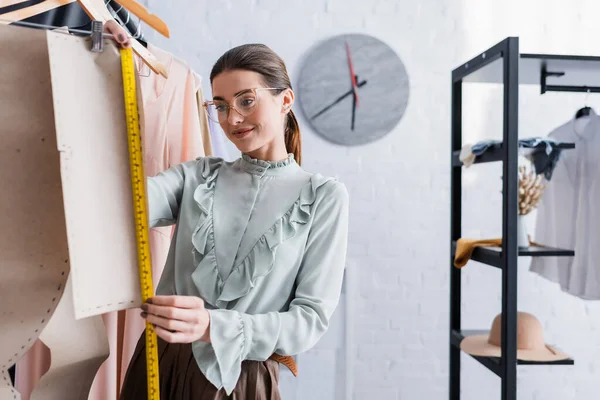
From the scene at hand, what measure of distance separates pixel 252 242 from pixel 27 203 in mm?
408

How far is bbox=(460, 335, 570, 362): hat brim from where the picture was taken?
6.97 feet

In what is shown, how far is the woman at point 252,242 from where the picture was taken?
107 cm

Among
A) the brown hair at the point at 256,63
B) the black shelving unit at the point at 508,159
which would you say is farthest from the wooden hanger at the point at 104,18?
the black shelving unit at the point at 508,159

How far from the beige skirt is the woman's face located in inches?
15.1

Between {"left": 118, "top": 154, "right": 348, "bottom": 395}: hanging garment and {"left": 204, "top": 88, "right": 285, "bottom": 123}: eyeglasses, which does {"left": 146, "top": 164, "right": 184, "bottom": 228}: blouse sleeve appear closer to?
{"left": 118, "top": 154, "right": 348, "bottom": 395}: hanging garment

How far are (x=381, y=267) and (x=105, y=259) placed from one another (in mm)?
2284

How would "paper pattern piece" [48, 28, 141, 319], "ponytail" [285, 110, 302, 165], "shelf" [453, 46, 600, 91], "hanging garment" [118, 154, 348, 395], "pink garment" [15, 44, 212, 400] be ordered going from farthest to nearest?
1. "shelf" [453, 46, 600, 91]
2. "pink garment" [15, 44, 212, 400]
3. "ponytail" [285, 110, 302, 165]
4. "hanging garment" [118, 154, 348, 395]
5. "paper pattern piece" [48, 28, 141, 319]

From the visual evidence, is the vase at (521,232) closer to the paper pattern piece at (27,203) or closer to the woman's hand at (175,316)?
the woman's hand at (175,316)

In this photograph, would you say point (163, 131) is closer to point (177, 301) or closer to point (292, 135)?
point (292, 135)

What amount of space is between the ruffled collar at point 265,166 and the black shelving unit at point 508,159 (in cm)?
106

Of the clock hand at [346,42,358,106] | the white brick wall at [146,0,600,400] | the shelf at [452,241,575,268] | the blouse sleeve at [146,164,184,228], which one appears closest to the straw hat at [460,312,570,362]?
the shelf at [452,241,575,268]

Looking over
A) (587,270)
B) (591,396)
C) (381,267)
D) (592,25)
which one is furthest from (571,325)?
(592,25)

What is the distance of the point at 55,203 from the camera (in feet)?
2.74

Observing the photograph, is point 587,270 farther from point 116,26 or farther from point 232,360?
point 116,26
